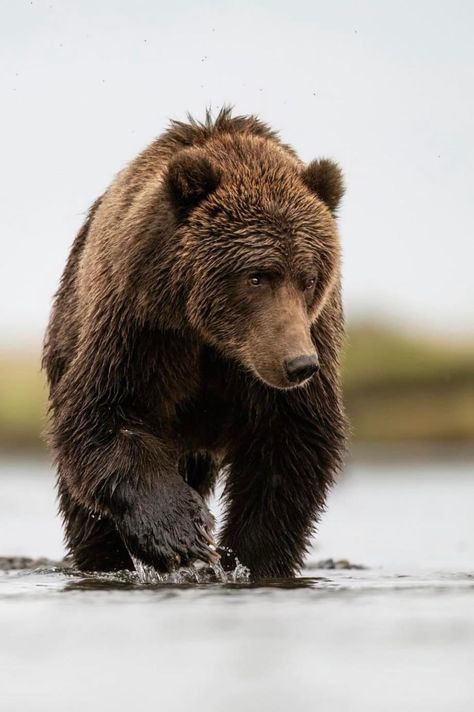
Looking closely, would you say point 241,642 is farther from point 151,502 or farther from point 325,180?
point 325,180

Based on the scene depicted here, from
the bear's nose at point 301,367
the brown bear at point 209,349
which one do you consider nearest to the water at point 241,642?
the brown bear at point 209,349

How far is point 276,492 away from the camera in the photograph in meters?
9.98

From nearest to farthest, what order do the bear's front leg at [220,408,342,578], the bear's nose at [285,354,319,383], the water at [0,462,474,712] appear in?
the water at [0,462,474,712], the bear's nose at [285,354,319,383], the bear's front leg at [220,408,342,578]

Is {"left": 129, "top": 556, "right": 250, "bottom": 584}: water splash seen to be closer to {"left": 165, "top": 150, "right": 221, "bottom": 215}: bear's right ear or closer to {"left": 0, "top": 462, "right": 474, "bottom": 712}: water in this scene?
{"left": 0, "top": 462, "right": 474, "bottom": 712}: water

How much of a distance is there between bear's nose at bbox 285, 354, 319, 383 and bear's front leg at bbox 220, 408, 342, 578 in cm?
106

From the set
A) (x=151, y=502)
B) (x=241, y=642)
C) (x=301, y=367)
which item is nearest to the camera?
(x=241, y=642)

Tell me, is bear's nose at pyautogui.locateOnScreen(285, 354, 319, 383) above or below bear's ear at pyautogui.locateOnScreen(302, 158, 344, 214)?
below

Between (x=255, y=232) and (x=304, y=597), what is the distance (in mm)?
1913

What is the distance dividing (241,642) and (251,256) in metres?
2.38

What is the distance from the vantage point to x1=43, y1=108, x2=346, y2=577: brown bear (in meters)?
9.12

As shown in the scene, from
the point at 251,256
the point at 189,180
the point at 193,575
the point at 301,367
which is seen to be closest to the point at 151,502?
the point at 193,575

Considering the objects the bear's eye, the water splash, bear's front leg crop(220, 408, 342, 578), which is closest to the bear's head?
the bear's eye

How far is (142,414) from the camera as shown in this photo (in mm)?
9672

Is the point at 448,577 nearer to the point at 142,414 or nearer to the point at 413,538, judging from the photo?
the point at 142,414
